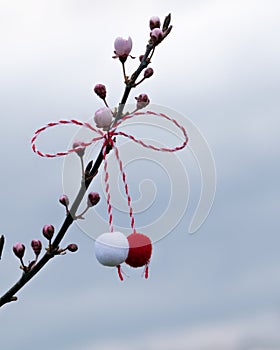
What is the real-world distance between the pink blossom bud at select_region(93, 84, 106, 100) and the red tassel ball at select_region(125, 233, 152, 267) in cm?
84

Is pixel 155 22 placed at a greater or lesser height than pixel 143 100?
greater

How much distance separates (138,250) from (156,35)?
1.25 meters

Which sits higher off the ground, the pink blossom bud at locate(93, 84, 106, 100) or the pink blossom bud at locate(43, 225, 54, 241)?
the pink blossom bud at locate(93, 84, 106, 100)

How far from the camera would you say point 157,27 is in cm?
613

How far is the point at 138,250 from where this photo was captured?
5973 mm

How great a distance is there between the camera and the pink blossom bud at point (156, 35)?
19.6 ft

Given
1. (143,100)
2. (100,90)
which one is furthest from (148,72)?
(100,90)

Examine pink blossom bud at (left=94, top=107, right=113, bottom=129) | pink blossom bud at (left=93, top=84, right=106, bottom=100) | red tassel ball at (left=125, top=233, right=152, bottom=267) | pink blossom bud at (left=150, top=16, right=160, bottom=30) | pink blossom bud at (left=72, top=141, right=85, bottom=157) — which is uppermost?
pink blossom bud at (left=150, top=16, right=160, bottom=30)

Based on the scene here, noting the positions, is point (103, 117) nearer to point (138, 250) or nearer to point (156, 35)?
point (156, 35)

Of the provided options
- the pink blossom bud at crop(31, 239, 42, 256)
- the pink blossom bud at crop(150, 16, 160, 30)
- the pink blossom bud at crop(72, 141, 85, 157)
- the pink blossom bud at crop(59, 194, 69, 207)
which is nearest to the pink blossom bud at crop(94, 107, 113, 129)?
the pink blossom bud at crop(72, 141, 85, 157)

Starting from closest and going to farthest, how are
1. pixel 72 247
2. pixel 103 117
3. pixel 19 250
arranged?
pixel 103 117
pixel 72 247
pixel 19 250

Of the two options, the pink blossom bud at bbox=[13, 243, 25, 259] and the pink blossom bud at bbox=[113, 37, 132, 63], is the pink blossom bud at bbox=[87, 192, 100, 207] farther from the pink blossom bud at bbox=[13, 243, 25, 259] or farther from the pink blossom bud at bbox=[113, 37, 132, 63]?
the pink blossom bud at bbox=[113, 37, 132, 63]

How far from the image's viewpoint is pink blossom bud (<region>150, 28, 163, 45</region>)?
5967 millimetres

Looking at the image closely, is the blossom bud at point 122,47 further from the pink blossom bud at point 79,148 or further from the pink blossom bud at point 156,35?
the pink blossom bud at point 79,148
